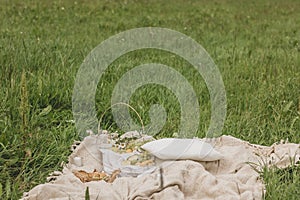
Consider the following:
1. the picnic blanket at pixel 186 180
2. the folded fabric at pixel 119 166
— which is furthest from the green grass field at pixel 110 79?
the folded fabric at pixel 119 166

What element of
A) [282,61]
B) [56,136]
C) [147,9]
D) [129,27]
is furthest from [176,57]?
[147,9]

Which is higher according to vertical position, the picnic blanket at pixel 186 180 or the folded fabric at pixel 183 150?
the folded fabric at pixel 183 150

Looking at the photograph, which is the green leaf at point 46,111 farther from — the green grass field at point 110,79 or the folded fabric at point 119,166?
the folded fabric at point 119,166

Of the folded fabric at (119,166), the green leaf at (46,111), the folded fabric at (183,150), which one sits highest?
the green leaf at (46,111)

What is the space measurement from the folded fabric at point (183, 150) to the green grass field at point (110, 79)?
41 cm

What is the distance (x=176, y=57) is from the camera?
6.29 m

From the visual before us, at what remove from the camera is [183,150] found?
12.3 feet

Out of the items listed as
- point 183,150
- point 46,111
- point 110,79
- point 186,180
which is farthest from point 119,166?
point 110,79

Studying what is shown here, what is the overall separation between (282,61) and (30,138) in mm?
3390

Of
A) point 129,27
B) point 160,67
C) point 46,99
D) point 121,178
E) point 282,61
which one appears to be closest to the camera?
point 121,178

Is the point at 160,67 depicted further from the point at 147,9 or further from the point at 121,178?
the point at 147,9

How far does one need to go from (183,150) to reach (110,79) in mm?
1590

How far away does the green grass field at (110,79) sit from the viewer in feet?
11.9

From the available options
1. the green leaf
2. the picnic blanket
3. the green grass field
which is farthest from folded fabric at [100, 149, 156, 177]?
the green leaf
